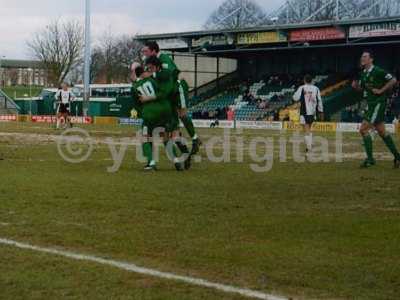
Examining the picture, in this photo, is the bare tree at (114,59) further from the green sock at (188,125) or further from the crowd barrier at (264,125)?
the green sock at (188,125)

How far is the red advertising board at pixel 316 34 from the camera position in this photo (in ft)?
174

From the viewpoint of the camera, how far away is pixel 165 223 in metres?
7.43

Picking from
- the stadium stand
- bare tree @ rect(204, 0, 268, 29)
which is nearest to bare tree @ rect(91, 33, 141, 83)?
bare tree @ rect(204, 0, 268, 29)

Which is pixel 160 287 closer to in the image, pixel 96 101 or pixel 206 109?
pixel 206 109

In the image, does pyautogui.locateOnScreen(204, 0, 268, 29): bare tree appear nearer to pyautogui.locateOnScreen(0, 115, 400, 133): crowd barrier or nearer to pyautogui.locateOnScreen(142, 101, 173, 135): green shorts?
pyautogui.locateOnScreen(0, 115, 400, 133): crowd barrier

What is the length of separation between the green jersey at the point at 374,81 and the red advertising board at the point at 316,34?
38.7 metres

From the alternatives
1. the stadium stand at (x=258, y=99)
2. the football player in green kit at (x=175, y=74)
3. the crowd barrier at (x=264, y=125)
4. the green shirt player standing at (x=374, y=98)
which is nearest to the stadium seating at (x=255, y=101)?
the stadium stand at (x=258, y=99)

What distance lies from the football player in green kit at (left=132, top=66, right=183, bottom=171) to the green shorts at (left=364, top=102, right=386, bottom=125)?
12.9 ft

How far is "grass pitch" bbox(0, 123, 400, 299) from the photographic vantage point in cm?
508

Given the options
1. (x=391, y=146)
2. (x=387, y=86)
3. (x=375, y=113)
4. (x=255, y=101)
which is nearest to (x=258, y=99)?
(x=255, y=101)

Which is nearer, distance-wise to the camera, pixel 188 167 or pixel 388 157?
pixel 188 167

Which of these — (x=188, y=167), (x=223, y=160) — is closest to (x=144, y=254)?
(x=188, y=167)

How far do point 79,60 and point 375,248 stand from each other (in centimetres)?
9500

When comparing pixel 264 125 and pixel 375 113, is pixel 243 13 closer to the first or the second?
pixel 264 125
